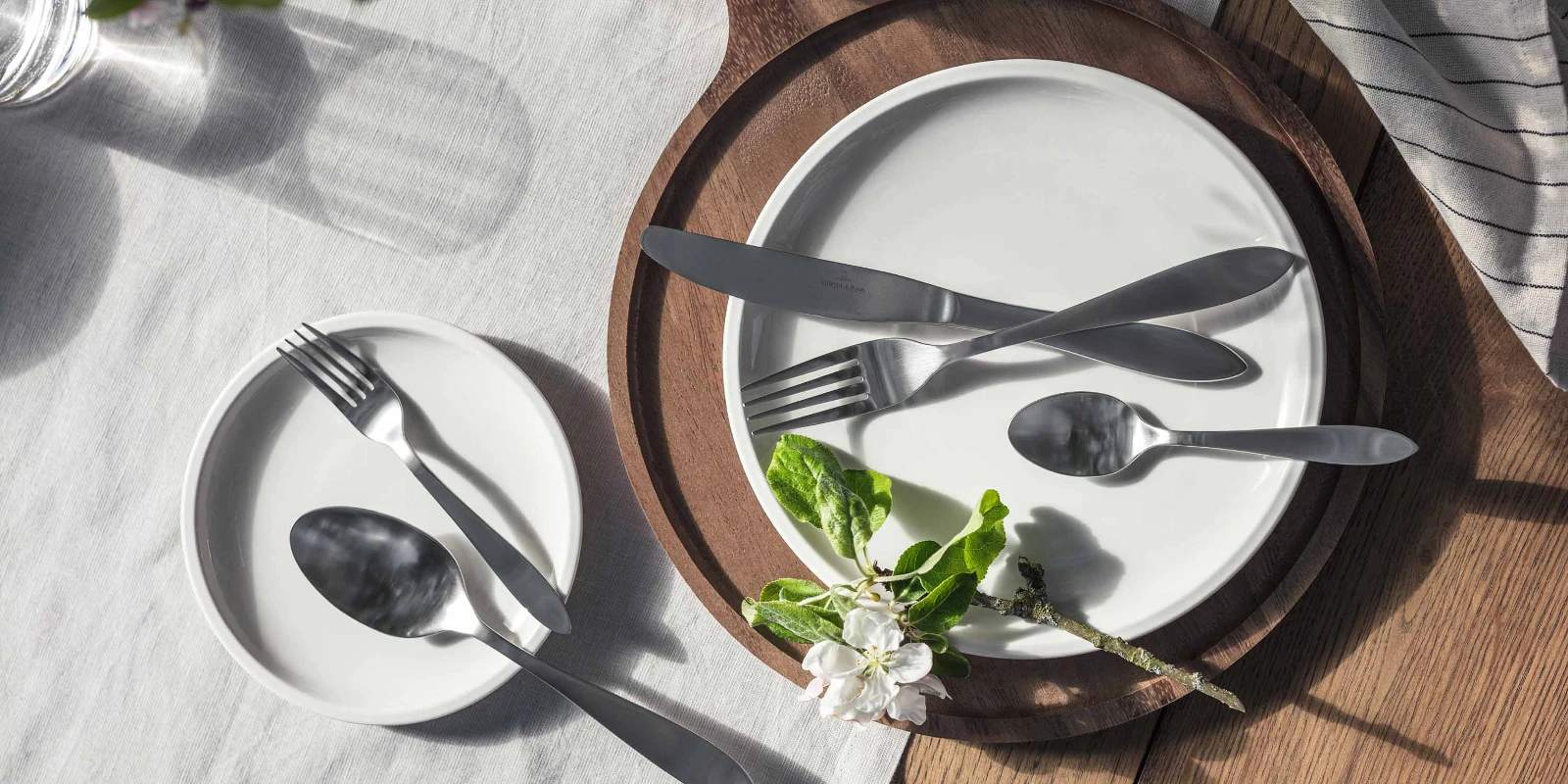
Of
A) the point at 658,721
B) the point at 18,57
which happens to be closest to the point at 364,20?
the point at 18,57

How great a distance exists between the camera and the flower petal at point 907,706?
0.49m

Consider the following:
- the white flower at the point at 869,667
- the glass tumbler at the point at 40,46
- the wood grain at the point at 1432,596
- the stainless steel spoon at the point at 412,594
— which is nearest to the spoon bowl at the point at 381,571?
the stainless steel spoon at the point at 412,594

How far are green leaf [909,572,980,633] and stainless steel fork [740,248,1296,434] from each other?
0.38 feet

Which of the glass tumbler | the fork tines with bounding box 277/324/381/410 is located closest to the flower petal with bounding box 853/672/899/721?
the fork tines with bounding box 277/324/381/410

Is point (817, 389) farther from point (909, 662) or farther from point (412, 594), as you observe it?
point (412, 594)

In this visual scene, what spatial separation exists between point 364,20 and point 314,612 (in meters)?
0.41

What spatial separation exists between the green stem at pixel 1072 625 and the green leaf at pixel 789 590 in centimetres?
10

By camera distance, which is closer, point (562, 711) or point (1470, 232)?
point (1470, 232)

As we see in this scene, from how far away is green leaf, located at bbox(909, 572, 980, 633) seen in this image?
0.49 m

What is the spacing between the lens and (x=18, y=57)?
24.7 inches

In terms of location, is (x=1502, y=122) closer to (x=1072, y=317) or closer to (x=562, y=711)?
(x=1072, y=317)

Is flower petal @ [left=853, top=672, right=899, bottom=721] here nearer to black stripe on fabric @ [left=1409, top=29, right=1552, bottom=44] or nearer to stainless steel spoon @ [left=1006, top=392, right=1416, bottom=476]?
stainless steel spoon @ [left=1006, top=392, right=1416, bottom=476]

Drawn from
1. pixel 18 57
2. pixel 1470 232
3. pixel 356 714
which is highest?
pixel 1470 232

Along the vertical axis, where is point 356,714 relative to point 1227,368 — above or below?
below
